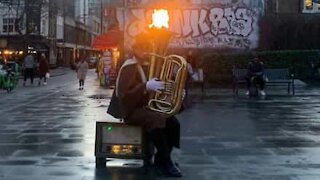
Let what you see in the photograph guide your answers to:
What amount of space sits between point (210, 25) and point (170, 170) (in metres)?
25.4

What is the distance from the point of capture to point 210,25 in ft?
108

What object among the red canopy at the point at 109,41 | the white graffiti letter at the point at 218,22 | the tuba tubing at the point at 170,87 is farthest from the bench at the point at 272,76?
the tuba tubing at the point at 170,87

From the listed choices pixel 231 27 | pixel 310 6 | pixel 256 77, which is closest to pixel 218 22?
pixel 231 27

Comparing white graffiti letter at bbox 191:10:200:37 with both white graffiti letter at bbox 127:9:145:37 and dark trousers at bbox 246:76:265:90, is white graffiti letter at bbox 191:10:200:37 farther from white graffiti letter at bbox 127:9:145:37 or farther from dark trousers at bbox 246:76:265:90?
dark trousers at bbox 246:76:265:90

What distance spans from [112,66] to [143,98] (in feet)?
84.2

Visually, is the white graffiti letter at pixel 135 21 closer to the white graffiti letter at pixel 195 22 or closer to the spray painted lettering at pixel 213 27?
the spray painted lettering at pixel 213 27

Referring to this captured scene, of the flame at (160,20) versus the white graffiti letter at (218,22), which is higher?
the white graffiti letter at (218,22)

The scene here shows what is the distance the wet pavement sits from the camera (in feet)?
26.3

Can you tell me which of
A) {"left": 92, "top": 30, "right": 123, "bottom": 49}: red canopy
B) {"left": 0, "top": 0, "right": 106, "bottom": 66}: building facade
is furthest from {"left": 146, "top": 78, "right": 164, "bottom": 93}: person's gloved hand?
{"left": 0, "top": 0, "right": 106, "bottom": 66}: building facade

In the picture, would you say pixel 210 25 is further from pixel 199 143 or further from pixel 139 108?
pixel 139 108

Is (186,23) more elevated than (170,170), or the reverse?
(186,23)

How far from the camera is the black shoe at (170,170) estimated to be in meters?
7.81

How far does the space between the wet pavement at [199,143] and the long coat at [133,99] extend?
63 centimetres

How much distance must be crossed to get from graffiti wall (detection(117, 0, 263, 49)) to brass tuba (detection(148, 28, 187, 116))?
24342 millimetres
